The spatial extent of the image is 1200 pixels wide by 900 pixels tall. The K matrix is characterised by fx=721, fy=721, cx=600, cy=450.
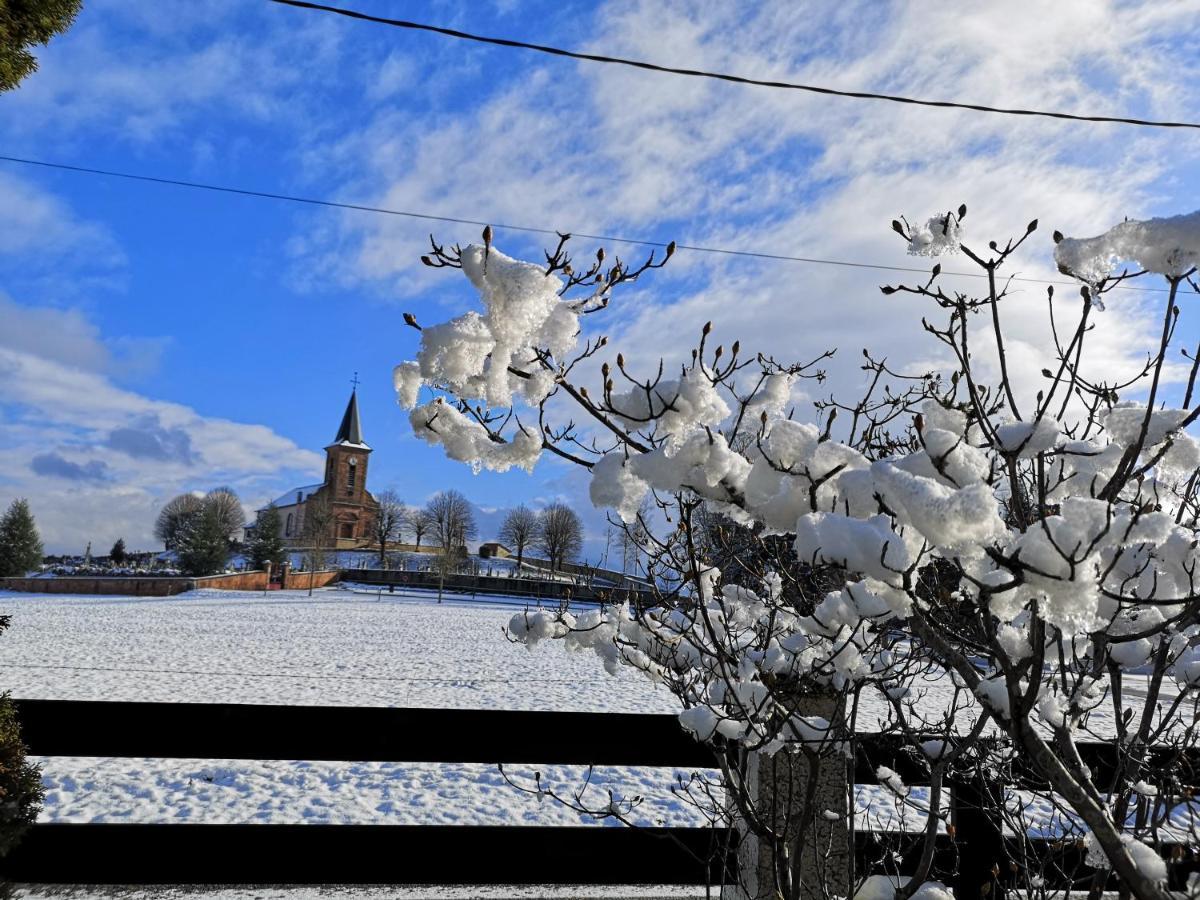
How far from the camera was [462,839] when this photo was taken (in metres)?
2.83

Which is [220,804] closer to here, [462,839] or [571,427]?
[462,839]

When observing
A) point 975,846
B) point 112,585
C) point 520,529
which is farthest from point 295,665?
point 520,529

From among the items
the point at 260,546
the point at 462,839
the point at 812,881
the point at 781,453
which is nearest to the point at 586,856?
the point at 462,839

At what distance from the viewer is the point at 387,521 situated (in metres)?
71.6

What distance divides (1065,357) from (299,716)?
9.17 ft

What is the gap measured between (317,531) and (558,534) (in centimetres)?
1909

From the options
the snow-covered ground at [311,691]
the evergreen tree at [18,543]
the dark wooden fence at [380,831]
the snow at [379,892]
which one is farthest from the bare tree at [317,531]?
the dark wooden fence at [380,831]

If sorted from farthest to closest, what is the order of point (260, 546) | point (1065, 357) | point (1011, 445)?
point (260, 546), point (1065, 357), point (1011, 445)

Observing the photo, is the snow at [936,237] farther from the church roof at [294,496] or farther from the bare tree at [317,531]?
the church roof at [294,496]

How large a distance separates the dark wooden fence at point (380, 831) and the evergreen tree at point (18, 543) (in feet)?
143

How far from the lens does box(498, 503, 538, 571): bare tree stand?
67.7 m

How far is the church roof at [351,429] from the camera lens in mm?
75250

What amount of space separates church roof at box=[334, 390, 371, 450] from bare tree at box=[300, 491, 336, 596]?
6.28 meters

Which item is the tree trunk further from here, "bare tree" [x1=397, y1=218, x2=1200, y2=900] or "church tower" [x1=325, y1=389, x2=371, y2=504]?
"church tower" [x1=325, y1=389, x2=371, y2=504]
